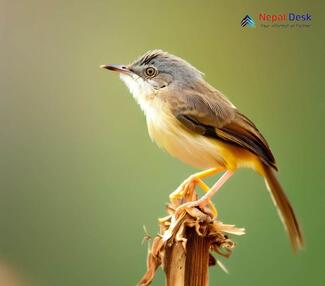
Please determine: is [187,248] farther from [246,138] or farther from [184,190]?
[246,138]

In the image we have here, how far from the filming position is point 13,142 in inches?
98.0

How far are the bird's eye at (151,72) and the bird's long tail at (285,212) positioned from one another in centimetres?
53

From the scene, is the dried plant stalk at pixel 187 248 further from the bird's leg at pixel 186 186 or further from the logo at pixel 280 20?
the logo at pixel 280 20

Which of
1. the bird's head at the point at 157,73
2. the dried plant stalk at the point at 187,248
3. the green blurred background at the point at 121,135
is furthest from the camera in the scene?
the green blurred background at the point at 121,135

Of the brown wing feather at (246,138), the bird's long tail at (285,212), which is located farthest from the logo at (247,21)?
the bird's long tail at (285,212)

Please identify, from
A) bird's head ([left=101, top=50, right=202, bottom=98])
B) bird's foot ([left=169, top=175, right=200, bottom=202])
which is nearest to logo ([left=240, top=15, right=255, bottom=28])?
bird's head ([left=101, top=50, right=202, bottom=98])

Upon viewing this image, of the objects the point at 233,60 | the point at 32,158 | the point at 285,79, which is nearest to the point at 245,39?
the point at 233,60

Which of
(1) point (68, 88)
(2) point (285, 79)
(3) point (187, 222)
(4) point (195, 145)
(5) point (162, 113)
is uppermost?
(2) point (285, 79)

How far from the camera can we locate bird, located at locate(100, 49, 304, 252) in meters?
1.76

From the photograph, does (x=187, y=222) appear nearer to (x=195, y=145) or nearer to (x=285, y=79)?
(x=195, y=145)

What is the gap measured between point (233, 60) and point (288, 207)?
3.23 ft

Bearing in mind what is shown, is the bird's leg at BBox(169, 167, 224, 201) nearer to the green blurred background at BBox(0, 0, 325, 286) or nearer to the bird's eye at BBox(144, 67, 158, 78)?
the bird's eye at BBox(144, 67, 158, 78)

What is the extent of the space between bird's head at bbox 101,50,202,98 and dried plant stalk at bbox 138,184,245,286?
0.60 meters

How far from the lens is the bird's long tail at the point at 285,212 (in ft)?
5.77
